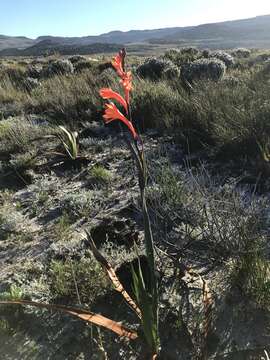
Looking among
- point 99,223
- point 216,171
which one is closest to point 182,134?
point 216,171

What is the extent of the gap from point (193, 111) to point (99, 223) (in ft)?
9.77

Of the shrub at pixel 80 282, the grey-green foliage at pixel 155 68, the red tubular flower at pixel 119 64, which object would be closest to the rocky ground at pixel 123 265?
the shrub at pixel 80 282

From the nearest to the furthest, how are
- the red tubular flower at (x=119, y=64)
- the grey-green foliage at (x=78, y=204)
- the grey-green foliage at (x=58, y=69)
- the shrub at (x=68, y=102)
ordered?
the red tubular flower at (x=119, y=64), the grey-green foliage at (x=78, y=204), the shrub at (x=68, y=102), the grey-green foliage at (x=58, y=69)

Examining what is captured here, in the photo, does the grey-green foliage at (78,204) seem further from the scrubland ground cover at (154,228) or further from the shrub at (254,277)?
the shrub at (254,277)

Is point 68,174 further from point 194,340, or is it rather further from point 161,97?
point 194,340

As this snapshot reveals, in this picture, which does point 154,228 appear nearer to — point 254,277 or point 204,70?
point 254,277

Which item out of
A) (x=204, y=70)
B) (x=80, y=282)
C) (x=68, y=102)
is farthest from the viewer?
(x=204, y=70)

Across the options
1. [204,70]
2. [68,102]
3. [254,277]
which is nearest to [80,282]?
[254,277]

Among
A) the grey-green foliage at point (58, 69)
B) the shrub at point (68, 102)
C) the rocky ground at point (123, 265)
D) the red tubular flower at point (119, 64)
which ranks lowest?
the rocky ground at point (123, 265)

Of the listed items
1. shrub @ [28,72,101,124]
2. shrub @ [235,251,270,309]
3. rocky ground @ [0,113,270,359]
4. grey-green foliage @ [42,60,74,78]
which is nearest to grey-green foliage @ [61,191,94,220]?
rocky ground @ [0,113,270,359]

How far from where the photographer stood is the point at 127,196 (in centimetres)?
437

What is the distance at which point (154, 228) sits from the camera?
11.3 ft

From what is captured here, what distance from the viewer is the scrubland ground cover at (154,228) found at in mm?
2496

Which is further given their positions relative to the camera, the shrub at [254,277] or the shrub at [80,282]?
the shrub at [80,282]
